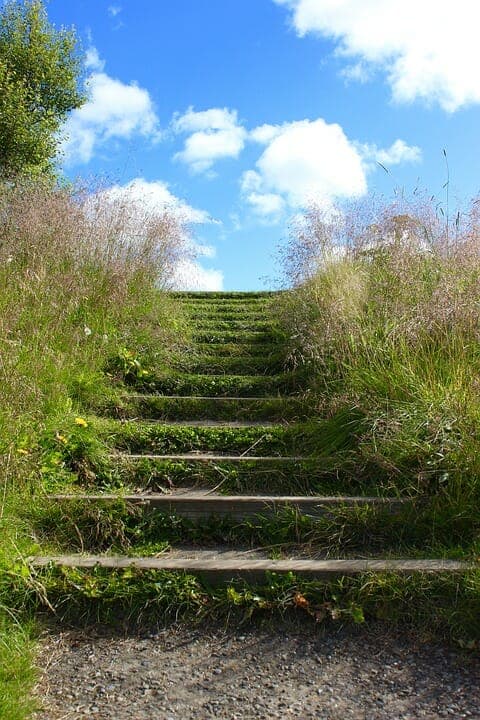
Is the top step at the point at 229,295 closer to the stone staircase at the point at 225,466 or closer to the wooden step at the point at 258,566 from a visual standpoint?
the stone staircase at the point at 225,466

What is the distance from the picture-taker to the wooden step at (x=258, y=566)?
2.99 metres

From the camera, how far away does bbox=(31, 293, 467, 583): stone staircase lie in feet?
10.2

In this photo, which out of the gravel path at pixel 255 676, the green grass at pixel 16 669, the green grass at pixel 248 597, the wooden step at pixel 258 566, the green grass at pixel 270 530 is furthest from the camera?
the green grass at pixel 270 530

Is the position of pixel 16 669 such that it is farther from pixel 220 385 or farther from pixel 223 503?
pixel 220 385

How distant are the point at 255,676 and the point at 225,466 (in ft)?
5.60

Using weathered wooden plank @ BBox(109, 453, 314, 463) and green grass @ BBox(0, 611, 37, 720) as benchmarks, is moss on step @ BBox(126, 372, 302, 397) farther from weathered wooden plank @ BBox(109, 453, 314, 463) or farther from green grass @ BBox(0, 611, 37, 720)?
green grass @ BBox(0, 611, 37, 720)

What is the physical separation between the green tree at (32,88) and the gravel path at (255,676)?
11045mm

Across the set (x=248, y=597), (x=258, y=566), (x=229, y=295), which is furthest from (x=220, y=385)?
(x=229, y=295)

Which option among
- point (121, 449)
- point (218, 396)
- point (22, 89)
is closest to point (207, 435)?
point (121, 449)

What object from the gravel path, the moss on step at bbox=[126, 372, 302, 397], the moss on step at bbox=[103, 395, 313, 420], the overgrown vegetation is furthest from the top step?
the gravel path

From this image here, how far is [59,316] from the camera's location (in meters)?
A: 5.26

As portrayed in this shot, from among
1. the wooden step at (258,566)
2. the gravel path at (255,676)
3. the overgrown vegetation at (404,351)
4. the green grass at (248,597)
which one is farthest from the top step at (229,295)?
the gravel path at (255,676)

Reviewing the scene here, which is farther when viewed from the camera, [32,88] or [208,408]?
[32,88]

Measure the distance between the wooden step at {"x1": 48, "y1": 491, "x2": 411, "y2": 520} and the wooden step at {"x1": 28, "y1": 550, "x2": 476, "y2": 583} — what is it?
1.51 ft
